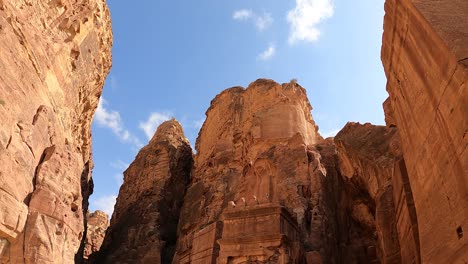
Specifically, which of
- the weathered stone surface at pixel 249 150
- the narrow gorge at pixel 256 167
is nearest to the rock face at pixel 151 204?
the narrow gorge at pixel 256 167

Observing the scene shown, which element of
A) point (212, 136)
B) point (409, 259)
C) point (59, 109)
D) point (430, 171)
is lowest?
point (409, 259)

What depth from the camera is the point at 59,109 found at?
49.6 feet

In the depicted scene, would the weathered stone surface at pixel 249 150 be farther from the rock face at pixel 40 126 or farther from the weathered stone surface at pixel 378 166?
the rock face at pixel 40 126

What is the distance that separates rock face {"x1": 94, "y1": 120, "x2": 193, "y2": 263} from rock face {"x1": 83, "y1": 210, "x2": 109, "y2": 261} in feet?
8.65

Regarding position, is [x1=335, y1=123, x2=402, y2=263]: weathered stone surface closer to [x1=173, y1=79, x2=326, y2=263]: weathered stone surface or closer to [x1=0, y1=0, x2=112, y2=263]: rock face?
[x1=173, y1=79, x2=326, y2=263]: weathered stone surface

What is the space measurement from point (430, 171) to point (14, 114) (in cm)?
1052

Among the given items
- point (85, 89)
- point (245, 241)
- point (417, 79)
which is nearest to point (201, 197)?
point (85, 89)

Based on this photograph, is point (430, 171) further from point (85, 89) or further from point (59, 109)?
point (85, 89)

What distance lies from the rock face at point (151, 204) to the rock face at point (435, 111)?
66.8 ft

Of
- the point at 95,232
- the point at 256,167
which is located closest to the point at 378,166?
the point at 256,167

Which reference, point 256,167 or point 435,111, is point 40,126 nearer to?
point 256,167

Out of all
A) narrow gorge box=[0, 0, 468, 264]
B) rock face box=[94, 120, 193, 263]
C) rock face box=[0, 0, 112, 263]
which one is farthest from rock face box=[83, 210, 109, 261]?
rock face box=[0, 0, 112, 263]

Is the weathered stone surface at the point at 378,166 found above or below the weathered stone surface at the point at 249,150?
below

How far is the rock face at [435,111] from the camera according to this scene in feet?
15.5
